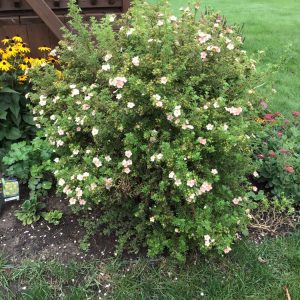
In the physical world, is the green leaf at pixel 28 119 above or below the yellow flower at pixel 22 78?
below

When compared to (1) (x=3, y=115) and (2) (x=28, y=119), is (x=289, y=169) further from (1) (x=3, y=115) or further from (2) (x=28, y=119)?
(1) (x=3, y=115)

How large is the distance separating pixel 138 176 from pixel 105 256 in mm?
654

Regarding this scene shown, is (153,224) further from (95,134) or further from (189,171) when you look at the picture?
(95,134)

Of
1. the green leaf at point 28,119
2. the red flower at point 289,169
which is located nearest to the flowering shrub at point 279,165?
the red flower at point 289,169

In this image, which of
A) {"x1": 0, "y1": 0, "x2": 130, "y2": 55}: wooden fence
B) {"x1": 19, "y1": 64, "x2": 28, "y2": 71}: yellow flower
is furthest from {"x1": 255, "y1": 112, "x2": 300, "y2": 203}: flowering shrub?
{"x1": 0, "y1": 0, "x2": 130, "y2": 55}: wooden fence

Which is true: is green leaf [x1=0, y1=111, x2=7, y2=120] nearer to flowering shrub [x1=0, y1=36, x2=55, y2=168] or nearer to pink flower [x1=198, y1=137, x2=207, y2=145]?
flowering shrub [x1=0, y1=36, x2=55, y2=168]

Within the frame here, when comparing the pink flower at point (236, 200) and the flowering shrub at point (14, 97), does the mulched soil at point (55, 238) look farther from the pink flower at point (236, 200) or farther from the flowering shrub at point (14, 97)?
the flowering shrub at point (14, 97)

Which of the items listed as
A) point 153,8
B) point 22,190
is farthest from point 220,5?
point 22,190

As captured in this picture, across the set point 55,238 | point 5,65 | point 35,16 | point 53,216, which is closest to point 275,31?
point 35,16

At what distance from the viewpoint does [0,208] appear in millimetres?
3219

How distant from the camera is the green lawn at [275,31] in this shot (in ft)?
17.5

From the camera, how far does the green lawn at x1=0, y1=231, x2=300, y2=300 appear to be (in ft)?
8.61

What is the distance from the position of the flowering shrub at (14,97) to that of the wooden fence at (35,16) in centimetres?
60

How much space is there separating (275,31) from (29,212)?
655cm
